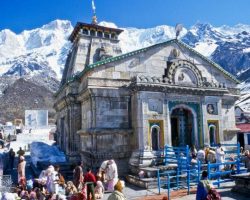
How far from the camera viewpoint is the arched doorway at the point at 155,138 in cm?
1780

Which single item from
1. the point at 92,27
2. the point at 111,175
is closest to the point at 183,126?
the point at 111,175

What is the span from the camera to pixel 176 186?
14.1 metres

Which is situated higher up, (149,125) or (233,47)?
(233,47)

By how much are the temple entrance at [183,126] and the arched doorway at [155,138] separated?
89.2 inches

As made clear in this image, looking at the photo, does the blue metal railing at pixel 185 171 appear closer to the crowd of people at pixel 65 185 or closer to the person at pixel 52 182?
the crowd of people at pixel 65 185

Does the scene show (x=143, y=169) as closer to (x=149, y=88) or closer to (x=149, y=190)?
(x=149, y=190)

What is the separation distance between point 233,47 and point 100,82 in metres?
144

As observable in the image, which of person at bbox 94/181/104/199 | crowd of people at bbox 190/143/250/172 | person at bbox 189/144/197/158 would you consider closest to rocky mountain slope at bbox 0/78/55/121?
person at bbox 189/144/197/158

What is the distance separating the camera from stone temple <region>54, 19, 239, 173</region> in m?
17.5

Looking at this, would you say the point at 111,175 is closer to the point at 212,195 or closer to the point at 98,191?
the point at 98,191

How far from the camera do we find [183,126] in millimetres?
19938

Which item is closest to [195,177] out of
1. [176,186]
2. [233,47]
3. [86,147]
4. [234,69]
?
[176,186]

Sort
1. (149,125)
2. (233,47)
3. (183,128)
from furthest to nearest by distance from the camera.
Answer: (233,47) → (183,128) → (149,125)

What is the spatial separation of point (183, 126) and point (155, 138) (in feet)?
9.58
